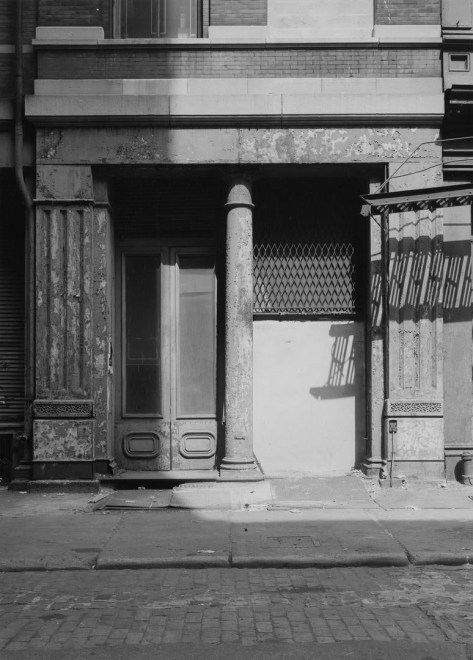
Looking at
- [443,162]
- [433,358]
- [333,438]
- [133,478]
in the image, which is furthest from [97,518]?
[443,162]

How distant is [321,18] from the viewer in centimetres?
1088

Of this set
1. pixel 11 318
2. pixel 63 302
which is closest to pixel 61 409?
pixel 63 302

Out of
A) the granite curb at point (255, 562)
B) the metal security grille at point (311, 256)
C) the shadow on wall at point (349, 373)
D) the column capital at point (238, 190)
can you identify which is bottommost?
the granite curb at point (255, 562)

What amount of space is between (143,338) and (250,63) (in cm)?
413

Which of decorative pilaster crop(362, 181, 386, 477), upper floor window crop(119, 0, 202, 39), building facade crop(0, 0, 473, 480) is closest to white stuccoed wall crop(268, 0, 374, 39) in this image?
building facade crop(0, 0, 473, 480)

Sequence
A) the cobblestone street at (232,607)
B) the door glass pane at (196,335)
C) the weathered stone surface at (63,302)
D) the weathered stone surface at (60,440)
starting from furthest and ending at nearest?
the door glass pane at (196,335)
the weathered stone surface at (63,302)
the weathered stone surface at (60,440)
the cobblestone street at (232,607)

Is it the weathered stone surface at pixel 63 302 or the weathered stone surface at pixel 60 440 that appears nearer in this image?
the weathered stone surface at pixel 60 440

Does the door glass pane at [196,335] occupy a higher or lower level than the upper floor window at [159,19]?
lower

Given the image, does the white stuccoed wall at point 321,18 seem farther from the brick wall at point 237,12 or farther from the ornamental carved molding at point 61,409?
the ornamental carved molding at point 61,409

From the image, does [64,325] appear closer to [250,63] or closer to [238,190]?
[238,190]

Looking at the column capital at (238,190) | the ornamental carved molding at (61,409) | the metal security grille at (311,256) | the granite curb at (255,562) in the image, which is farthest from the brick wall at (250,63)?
the granite curb at (255,562)

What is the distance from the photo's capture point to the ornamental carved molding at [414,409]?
34.3 ft

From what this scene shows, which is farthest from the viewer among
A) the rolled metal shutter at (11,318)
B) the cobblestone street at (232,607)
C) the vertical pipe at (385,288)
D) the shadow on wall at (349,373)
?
the shadow on wall at (349,373)

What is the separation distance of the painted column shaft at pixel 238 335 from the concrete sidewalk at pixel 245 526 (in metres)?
0.57
